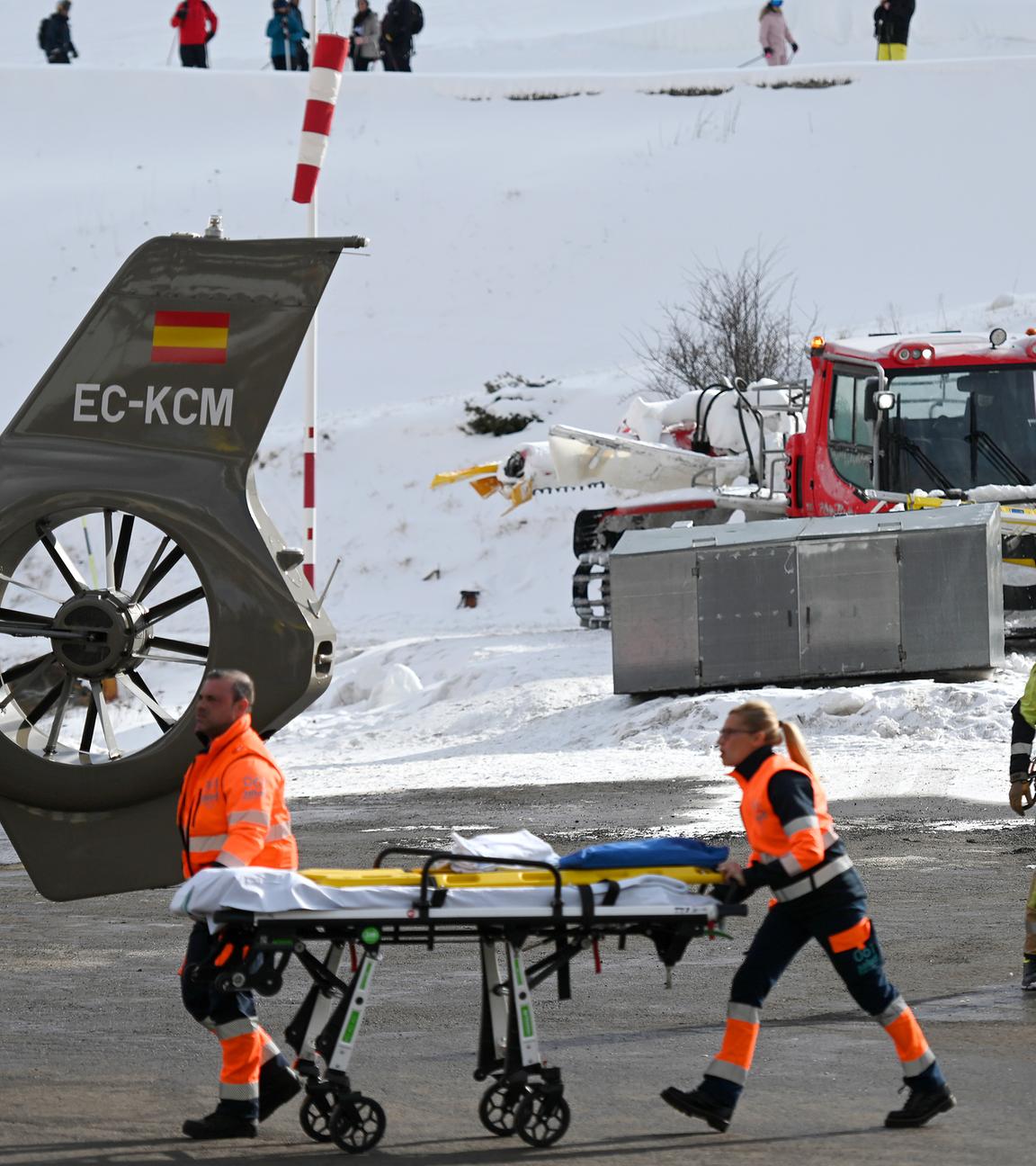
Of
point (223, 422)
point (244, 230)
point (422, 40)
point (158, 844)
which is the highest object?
point (422, 40)

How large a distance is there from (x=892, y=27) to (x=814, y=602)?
35159 mm

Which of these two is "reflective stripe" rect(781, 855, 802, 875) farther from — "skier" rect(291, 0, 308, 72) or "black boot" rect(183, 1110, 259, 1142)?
"skier" rect(291, 0, 308, 72)

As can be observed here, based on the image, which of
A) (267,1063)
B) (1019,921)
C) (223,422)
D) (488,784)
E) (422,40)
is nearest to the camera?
(267,1063)

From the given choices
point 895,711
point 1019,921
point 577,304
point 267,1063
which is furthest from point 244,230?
point 267,1063

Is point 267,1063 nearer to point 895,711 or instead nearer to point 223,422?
point 223,422

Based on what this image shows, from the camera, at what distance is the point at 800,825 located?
6887 mm

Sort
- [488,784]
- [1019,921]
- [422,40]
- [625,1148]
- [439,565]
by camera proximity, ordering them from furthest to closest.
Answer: [422,40], [439,565], [488,784], [1019,921], [625,1148]

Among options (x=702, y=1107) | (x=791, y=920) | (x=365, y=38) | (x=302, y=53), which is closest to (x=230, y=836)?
(x=702, y=1107)

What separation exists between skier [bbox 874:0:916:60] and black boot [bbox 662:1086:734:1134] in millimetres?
46439

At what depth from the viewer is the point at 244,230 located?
46656 millimetres

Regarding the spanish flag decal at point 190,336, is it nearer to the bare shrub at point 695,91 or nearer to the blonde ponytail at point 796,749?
the blonde ponytail at point 796,749

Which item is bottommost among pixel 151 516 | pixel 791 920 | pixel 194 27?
pixel 791 920

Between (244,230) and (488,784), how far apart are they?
102 ft

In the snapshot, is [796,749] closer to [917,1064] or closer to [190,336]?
[917,1064]
